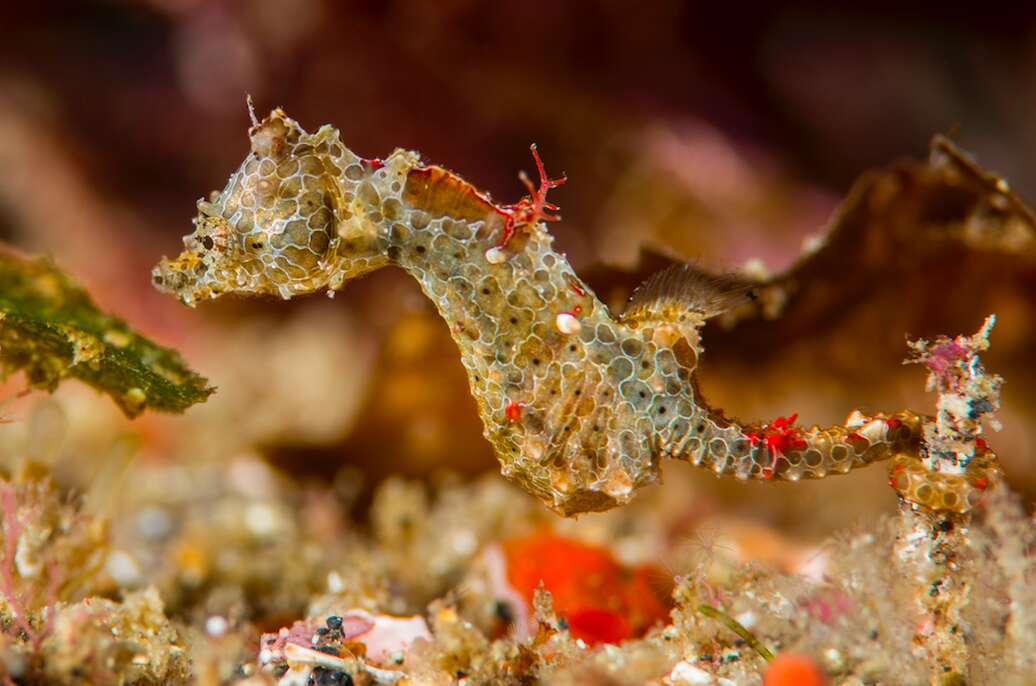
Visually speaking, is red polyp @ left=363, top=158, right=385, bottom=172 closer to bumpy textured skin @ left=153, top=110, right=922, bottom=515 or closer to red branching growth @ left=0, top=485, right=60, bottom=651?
bumpy textured skin @ left=153, top=110, right=922, bottom=515

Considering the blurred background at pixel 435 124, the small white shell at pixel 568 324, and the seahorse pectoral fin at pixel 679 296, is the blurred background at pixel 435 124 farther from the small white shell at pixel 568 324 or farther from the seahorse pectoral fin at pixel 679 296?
the small white shell at pixel 568 324

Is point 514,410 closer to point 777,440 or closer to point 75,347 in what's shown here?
point 777,440

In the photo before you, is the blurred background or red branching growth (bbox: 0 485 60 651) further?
the blurred background

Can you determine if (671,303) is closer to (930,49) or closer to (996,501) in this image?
(996,501)

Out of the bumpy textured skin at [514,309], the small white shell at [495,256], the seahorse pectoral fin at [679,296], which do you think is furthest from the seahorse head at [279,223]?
the seahorse pectoral fin at [679,296]

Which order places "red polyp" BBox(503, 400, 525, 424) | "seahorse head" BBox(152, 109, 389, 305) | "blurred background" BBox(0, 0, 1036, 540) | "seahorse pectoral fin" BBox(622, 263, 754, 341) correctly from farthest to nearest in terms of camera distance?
"blurred background" BBox(0, 0, 1036, 540)
"seahorse pectoral fin" BBox(622, 263, 754, 341)
"red polyp" BBox(503, 400, 525, 424)
"seahorse head" BBox(152, 109, 389, 305)

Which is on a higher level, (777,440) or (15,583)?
(777,440)

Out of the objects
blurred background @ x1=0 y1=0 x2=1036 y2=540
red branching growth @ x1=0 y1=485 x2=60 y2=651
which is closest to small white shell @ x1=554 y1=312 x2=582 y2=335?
red branching growth @ x1=0 y1=485 x2=60 y2=651

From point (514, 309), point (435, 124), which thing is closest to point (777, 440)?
point (514, 309)
